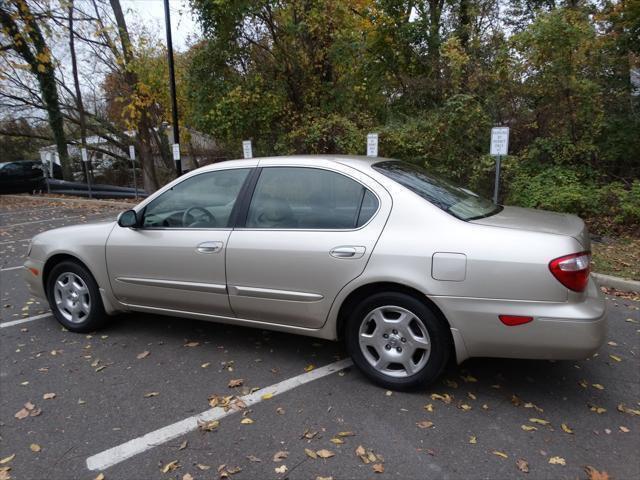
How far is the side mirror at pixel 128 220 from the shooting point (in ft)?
13.1

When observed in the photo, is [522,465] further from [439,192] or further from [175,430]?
[175,430]

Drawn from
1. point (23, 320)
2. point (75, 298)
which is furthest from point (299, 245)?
point (23, 320)

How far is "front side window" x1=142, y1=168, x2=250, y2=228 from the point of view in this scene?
12.4 ft

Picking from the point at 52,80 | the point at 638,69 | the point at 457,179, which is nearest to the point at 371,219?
the point at 457,179

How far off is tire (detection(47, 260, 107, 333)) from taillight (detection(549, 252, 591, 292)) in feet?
12.2

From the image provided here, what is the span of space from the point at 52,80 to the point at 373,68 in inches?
580

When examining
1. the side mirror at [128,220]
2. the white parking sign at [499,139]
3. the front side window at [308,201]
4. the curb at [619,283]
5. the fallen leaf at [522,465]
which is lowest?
the fallen leaf at [522,465]

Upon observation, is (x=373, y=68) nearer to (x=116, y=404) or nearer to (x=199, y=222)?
(x=199, y=222)

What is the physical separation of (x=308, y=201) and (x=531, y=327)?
5.54 ft

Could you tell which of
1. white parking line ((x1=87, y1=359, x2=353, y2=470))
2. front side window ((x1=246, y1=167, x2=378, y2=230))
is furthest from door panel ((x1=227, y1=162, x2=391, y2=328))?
white parking line ((x1=87, y1=359, x2=353, y2=470))

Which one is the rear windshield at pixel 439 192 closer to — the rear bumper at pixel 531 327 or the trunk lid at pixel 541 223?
the trunk lid at pixel 541 223

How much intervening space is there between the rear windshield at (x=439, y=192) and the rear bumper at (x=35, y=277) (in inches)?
132

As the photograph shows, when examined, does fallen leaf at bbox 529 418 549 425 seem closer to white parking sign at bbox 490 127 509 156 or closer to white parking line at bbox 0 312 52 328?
white parking line at bbox 0 312 52 328

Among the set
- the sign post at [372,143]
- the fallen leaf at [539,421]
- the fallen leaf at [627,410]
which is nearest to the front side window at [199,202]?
the fallen leaf at [539,421]
